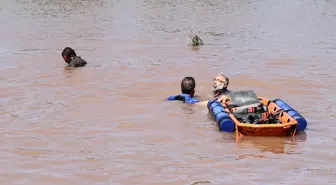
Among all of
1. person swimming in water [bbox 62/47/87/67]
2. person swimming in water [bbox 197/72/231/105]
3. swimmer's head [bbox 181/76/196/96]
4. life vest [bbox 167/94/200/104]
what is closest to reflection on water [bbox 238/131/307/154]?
person swimming in water [bbox 197/72/231/105]

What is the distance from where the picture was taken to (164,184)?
557 centimetres

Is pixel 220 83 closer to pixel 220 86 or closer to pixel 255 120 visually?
pixel 220 86

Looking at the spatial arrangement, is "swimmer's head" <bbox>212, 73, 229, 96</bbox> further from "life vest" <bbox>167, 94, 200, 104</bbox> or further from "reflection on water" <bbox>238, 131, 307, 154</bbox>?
"reflection on water" <bbox>238, 131, 307, 154</bbox>

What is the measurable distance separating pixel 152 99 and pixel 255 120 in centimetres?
288

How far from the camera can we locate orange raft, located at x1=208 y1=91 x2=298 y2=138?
6.95 m

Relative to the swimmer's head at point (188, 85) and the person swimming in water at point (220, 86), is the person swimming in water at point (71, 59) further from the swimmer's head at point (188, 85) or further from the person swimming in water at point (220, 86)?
the person swimming in water at point (220, 86)

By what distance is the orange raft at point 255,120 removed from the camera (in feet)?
22.8

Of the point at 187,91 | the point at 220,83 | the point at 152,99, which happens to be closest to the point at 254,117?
the point at 220,83

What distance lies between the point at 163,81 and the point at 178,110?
2.53 metres

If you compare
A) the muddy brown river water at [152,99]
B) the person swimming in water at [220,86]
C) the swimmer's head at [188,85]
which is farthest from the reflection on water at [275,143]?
the swimmer's head at [188,85]

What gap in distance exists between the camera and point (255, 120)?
24.0 ft

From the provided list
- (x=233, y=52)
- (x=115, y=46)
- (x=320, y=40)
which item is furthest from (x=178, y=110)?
(x=320, y=40)

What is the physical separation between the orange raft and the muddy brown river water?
12 cm

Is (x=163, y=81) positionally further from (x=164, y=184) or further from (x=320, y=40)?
(x=320, y=40)
